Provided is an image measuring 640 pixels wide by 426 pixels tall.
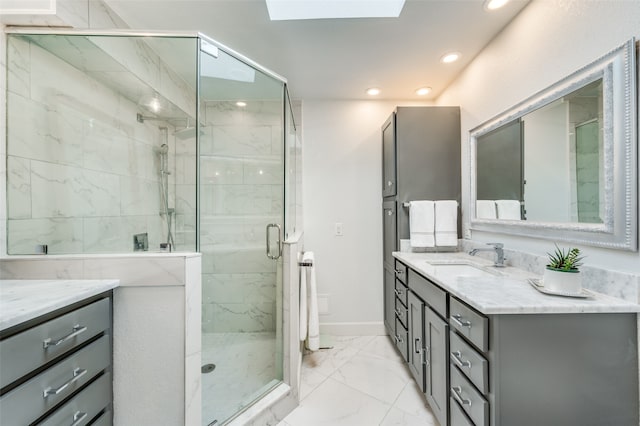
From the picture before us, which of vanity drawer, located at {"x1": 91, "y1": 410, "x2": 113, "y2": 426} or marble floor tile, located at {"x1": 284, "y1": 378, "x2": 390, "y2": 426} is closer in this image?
vanity drawer, located at {"x1": 91, "y1": 410, "x2": 113, "y2": 426}

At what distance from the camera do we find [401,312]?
200cm

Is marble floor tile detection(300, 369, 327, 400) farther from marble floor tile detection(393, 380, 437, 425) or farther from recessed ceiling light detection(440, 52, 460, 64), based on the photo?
recessed ceiling light detection(440, 52, 460, 64)

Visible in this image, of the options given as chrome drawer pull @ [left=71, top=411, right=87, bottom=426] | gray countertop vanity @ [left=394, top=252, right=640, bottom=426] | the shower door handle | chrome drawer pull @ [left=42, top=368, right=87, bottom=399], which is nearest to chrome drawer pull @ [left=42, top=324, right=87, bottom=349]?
chrome drawer pull @ [left=42, top=368, right=87, bottom=399]

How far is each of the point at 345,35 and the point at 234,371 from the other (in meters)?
2.32

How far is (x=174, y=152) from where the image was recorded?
1.82 meters

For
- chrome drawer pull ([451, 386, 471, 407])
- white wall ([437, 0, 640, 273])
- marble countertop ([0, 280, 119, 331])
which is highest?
white wall ([437, 0, 640, 273])

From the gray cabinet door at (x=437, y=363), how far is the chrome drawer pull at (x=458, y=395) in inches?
2.9

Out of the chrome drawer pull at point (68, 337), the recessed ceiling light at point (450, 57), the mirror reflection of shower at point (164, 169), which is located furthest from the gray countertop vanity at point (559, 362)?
the mirror reflection of shower at point (164, 169)

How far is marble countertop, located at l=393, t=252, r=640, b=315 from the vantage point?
2.92ft

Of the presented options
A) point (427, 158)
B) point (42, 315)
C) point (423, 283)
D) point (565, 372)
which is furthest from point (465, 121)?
point (42, 315)

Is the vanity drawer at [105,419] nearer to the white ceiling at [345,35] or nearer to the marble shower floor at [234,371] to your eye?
the marble shower floor at [234,371]

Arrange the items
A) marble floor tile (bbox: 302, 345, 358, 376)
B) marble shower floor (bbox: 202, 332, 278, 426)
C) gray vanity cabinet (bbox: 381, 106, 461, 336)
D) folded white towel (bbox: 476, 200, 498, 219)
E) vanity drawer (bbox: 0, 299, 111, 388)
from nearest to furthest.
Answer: vanity drawer (bbox: 0, 299, 111, 388) → marble shower floor (bbox: 202, 332, 278, 426) → folded white towel (bbox: 476, 200, 498, 219) → marble floor tile (bbox: 302, 345, 358, 376) → gray vanity cabinet (bbox: 381, 106, 461, 336)

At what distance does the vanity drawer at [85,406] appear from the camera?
0.88 m

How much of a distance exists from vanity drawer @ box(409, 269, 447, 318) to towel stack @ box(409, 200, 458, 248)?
0.45 meters
